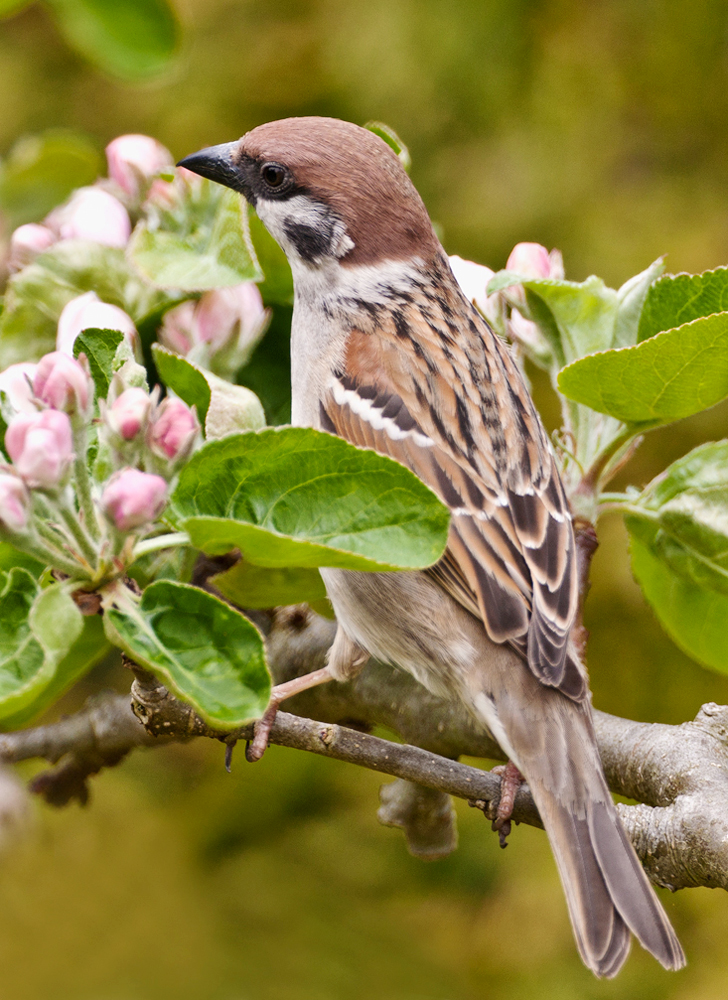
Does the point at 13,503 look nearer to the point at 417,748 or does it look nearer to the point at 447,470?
the point at 417,748

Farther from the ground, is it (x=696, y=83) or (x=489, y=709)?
(x=696, y=83)

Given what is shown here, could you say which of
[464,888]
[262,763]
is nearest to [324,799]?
[262,763]

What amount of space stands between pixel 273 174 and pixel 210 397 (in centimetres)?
68

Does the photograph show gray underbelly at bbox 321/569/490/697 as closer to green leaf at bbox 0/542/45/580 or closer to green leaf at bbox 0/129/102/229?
green leaf at bbox 0/542/45/580

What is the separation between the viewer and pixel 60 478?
1060 millimetres

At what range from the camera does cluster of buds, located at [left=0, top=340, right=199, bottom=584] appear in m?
1.05

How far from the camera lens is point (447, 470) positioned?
1.73 metres

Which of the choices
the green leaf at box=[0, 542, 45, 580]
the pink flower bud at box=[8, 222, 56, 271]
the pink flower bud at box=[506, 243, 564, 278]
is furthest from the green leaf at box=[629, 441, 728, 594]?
the pink flower bud at box=[8, 222, 56, 271]

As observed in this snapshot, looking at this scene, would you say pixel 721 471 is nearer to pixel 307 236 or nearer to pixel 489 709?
pixel 489 709

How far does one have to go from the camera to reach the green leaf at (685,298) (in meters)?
1.54

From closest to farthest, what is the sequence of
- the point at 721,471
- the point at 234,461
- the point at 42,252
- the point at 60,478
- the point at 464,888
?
the point at 60,478, the point at 234,461, the point at 721,471, the point at 42,252, the point at 464,888

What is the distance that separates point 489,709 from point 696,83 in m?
2.39

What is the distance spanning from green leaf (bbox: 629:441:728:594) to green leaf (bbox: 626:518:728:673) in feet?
0.13

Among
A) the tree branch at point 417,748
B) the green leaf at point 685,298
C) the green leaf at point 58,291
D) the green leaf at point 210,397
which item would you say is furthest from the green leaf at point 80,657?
the green leaf at point 685,298
